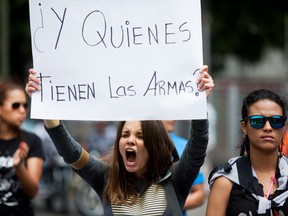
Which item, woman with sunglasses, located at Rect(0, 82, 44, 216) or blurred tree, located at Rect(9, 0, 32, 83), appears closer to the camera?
woman with sunglasses, located at Rect(0, 82, 44, 216)

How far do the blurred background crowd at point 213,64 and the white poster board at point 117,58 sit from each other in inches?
309

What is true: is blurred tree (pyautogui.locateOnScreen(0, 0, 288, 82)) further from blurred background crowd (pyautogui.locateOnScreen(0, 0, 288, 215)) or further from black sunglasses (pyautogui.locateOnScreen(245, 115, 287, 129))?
black sunglasses (pyautogui.locateOnScreen(245, 115, 287, 129))

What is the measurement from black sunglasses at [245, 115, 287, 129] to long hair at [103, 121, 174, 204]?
475 millimetres

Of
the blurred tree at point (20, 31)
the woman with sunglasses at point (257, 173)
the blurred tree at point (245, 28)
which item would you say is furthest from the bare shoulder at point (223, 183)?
the blurred tree at point (20, 31)

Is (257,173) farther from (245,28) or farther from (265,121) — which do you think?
(245,28)

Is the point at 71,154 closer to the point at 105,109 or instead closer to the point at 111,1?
the point at 105,109

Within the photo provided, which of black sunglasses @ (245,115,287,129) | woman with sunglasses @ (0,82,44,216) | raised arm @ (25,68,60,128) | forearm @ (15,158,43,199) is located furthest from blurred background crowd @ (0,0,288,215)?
raised arm @ (25,68,60,128)

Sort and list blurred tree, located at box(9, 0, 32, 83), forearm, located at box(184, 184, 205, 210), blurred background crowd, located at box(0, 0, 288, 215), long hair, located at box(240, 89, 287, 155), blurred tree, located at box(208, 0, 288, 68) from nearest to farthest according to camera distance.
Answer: long hair, located at box(240, 89, 287, 155), forearm, located at box(184, 184, 205, 210), blurred background crowd, located at box(0, 0, 288, 215), blurred tree, located at box(208, 0, 288, 68), blurred tree, located at box(9, 0, 32, 83)

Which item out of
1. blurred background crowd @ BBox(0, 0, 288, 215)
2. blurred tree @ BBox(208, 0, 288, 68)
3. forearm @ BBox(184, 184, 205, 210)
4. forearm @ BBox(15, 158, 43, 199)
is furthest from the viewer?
blurred tree @ BBox(208, 0, 288, 68)

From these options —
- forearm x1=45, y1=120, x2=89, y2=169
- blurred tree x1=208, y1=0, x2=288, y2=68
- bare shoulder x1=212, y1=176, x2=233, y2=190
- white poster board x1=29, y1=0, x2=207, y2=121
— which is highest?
blurred tree x1=208, y1=0, x2=288, y2=68

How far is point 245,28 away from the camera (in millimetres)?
19297

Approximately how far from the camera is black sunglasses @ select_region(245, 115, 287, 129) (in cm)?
384

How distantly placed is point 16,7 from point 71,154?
15.1 metres

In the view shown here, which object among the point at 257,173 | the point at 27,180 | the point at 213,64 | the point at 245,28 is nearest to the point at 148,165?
the point at 257,173
